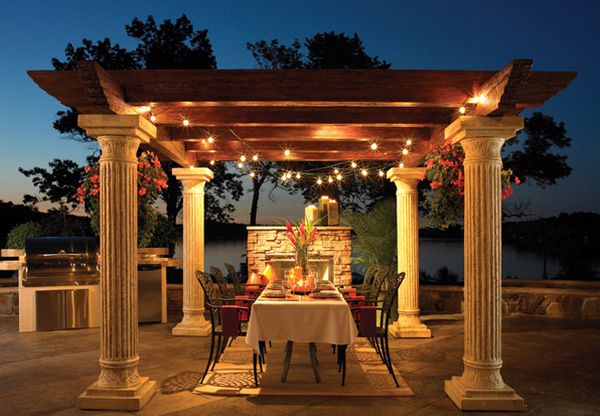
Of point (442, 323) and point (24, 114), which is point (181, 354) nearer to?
point (442, 323)

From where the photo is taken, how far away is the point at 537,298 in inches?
392

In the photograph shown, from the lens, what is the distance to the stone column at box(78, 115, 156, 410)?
488cm

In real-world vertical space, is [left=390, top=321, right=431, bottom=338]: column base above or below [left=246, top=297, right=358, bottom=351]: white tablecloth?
below

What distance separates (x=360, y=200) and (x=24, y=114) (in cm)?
853

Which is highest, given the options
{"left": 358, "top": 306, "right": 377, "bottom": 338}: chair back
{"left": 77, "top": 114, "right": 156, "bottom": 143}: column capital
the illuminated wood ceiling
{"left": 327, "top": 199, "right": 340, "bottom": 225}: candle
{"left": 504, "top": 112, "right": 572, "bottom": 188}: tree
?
{"left": 504, "top": 112, "right": 572, "bottom": 188}: tree

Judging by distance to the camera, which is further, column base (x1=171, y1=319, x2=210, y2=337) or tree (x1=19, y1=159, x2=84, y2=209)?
tree (x1=19, y1=159, x2=84, y2=209)

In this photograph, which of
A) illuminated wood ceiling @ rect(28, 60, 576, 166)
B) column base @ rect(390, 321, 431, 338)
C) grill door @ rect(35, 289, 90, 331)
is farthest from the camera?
grill door @ rect(35, 289, 90, 331)

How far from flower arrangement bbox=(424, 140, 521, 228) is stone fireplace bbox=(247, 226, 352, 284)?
3821 millimetres

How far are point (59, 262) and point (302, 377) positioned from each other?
193 inches

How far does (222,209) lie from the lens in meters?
16.7

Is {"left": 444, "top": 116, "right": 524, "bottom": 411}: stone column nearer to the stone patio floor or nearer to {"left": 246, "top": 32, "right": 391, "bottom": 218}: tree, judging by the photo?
the stone patio floor

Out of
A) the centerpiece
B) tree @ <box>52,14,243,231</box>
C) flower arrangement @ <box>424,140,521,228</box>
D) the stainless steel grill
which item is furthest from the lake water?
flower arrangement @ <box>424,140,521,228</box>

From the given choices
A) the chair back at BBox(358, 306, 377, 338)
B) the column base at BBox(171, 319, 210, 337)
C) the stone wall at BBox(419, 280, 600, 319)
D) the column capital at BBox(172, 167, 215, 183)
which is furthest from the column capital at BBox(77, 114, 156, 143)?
the stone wall at BBox(419, 280, 600, 319)

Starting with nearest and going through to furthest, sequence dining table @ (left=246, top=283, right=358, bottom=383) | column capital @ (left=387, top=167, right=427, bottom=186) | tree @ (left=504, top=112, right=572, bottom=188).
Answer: dining table @ (left=246, top=283, right=358, bottom=383)
column capital @ (left=387, top=167, right=427, bottom=186)
tree @ (left=504, top=112, right=572, bottom=188)
